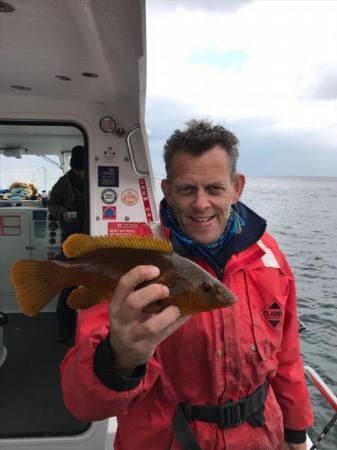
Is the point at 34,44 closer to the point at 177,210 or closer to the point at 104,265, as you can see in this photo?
the point at 177,210

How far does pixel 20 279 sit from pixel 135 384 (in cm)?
55

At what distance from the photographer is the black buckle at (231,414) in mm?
1762

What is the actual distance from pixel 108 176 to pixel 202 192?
107 inches

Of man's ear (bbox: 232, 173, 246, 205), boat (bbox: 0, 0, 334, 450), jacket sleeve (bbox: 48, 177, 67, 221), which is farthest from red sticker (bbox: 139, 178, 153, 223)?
jacket sleeve (bbox: 48, 177, 67, 221)

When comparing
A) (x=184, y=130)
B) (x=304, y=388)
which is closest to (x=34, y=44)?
(x=184, y=130)

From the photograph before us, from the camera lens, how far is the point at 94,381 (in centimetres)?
143

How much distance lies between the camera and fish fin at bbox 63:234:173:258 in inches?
54.5

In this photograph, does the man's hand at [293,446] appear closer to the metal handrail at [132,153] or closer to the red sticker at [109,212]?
the red sticker at [109,212]

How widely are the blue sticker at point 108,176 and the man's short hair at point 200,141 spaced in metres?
2.45

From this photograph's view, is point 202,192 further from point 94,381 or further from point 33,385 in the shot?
point 33,385

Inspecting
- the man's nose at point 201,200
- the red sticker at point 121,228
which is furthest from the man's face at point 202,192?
the red sticker at point 121,228

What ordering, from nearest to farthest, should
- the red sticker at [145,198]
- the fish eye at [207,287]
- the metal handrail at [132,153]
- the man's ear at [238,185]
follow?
the fish eye at [207,287], the man's ear at [238,185], the metal handrail at [132,153], the red sticker at [145,198]

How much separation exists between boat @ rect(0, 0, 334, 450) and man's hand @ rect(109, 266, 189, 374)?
1.36 meters

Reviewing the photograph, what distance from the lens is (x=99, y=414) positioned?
1525 mm
